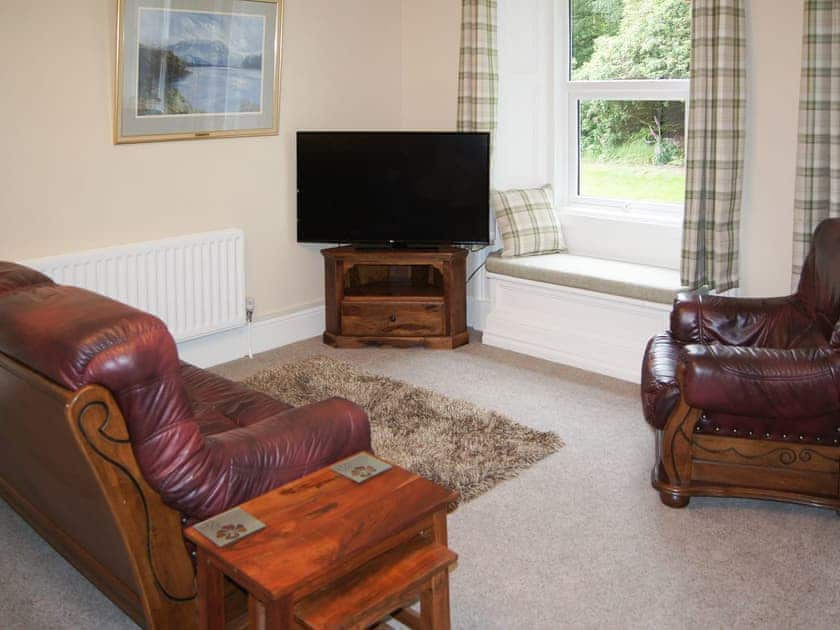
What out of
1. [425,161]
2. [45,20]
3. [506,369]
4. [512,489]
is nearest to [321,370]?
[506,369]

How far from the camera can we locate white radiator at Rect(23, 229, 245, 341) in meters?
4.29

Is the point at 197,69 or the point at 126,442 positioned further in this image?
the point at 197,69

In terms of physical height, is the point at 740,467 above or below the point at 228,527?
below

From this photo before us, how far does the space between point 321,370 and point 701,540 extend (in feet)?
7.63

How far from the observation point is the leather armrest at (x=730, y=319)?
378 centimetres

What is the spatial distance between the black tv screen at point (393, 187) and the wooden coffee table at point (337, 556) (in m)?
2.96

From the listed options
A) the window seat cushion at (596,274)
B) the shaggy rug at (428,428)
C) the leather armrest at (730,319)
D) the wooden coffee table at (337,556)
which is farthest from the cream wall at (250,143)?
the wooden coffee table at (337,556)

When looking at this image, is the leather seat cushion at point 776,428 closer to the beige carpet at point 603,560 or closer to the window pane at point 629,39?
the beige carpet at point 603,560

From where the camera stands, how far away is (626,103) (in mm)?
5254

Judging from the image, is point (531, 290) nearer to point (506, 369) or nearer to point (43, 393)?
point (506, 369)

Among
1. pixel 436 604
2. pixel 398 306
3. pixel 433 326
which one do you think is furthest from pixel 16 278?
pixel 433 326

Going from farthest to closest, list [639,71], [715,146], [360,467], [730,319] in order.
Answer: [639,71] → [715,146] → [730,319] → [360,467]

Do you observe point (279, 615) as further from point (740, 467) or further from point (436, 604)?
point (740, 467)

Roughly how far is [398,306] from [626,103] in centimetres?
175
